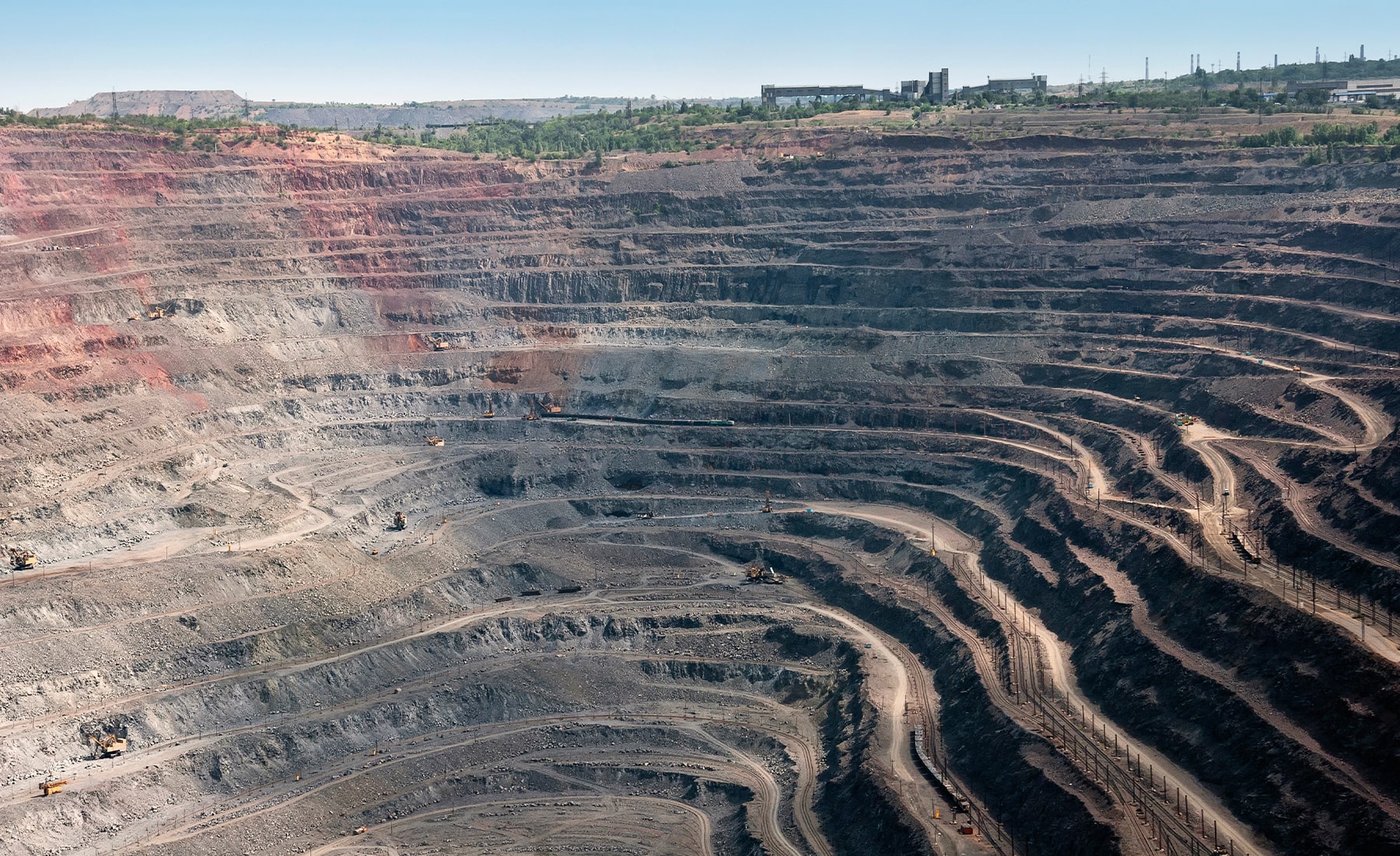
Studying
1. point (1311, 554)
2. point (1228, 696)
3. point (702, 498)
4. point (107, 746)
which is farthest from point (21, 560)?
point (1311, 554)

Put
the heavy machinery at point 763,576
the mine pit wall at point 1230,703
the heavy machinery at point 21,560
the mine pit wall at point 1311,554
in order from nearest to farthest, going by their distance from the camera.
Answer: the mine pit wall at point 1230,703, the mine pit wall at point 1311,554, the heavy machinery at point 21,560, the heavy machinery at point 763,576

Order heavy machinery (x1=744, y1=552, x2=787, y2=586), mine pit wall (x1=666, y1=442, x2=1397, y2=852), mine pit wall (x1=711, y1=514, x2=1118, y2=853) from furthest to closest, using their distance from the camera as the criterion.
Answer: heavy machinery (x1=744, y1=552, x2=787, y2=586), mine pit wall (x1=711, y1=514, x2=1118, y2=853), mine pit wall (x1=666, y1=442, x2=1397, y2=852)

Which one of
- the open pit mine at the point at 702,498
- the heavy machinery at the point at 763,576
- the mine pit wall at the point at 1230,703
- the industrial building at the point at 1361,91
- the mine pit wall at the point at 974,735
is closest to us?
the mine pit wall at the point at 1230,703

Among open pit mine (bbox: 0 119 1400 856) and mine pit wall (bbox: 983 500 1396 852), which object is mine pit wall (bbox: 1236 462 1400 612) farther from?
mine pit wall (bbox: 983 500 1396 852)

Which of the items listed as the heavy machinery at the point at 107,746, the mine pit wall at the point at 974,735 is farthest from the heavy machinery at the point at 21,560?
the mine pit wall at the point at 974,735

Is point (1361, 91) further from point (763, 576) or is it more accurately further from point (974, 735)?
point (974, 735)

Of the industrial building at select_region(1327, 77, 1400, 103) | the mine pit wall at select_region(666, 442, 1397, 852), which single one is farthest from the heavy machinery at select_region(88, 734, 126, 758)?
the industrial building at select_region(1327, 77, 1400, 103)

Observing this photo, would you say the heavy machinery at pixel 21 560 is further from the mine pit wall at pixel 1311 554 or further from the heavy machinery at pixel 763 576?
the mine pit wall at pixel 1311 554
